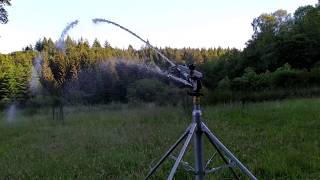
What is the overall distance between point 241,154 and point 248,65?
5404cm

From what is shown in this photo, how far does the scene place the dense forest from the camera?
15.9 m

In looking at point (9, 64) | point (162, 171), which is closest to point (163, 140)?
point (162, 171)

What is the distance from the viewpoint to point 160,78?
11.9 metres

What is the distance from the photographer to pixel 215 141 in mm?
4070

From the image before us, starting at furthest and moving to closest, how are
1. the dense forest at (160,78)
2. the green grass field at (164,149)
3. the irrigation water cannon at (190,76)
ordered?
the dense forest at (160,78), the green grass field at (164,149), the irrigation water cannon at (190,76)

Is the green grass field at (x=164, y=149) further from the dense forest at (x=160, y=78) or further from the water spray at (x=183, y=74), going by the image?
the water spray at (x=183, y=74)

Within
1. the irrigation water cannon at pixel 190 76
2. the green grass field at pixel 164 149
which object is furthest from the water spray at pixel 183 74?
the green grass field at pixel 164 149

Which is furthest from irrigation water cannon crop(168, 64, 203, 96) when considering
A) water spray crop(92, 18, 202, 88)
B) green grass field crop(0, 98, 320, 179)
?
green grass field crop(0, 98, 320, 179)

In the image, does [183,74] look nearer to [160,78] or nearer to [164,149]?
[164,149]

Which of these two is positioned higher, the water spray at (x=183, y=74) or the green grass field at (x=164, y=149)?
the water spray at (x=183, y=74)

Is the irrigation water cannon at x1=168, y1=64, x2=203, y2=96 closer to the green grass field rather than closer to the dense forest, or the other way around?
the dense forest

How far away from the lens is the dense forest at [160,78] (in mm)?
15870

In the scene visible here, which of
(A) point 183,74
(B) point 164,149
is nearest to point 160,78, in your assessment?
(B) point 164,149

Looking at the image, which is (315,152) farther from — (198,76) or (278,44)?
(278,44)
